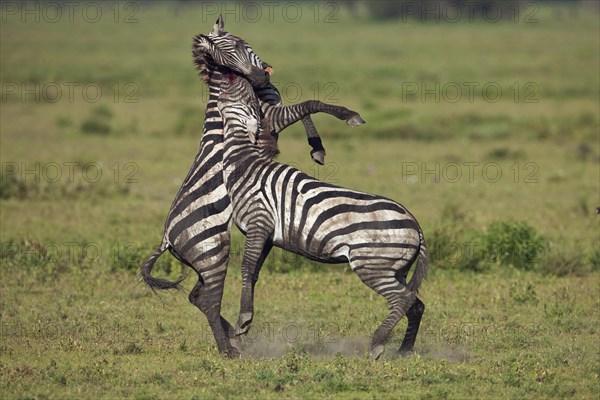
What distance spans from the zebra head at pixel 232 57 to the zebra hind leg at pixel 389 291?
186cm

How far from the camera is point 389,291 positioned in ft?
25.5

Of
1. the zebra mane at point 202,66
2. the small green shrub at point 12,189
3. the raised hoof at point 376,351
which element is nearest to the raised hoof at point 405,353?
the raised hoof at point 376,351

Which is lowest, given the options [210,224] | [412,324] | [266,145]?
[412,324]

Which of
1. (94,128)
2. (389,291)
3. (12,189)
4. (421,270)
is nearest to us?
(389,291)

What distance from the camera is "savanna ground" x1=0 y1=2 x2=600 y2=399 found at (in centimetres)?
768

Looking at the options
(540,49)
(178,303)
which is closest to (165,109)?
(178,303)

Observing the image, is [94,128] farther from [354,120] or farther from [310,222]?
[354,120]

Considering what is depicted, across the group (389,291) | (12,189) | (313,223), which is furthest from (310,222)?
(12,189)

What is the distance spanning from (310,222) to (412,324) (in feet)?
4.24

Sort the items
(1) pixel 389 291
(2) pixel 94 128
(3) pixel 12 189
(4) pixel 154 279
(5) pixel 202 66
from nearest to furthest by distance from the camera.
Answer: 1. (1) pixel 389 291
2. (4) pixel 154 279
3. (5) pixel 202 66
4. (3) pixel 12 189
5. (2) pixel 94 128

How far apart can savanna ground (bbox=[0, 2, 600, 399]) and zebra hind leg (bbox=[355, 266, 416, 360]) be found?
0.32 metres

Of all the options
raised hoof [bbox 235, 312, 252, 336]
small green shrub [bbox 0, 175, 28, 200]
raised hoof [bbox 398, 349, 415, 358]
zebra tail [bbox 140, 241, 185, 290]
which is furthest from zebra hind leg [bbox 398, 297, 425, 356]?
Answer: small green shrub [bbox 0, 175, 28, 200]

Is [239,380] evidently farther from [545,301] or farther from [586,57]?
[586,57]

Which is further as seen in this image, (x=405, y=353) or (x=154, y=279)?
(x=154, y=279)
